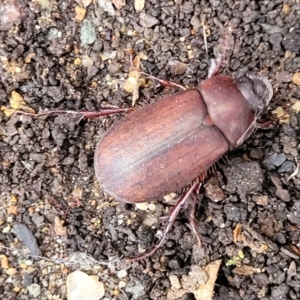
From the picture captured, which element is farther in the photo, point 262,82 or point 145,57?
point 145,57

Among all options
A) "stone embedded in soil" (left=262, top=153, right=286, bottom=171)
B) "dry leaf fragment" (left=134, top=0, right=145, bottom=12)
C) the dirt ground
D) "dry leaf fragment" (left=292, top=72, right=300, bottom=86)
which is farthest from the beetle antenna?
"stone embedded in soil" (left=262, top=153, right=286, bottom=171)

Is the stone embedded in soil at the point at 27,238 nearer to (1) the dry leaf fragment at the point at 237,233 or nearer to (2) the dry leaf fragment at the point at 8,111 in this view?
(2) the dry leaf fragment at the point at 8,111

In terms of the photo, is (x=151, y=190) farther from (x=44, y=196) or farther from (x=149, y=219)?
(x=44, y=196)

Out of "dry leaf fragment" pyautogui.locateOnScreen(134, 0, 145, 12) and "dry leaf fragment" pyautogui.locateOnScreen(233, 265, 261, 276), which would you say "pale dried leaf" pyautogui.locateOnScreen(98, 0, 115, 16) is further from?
"dry leaf fragment" pyautogui.locateOnScreen(233, 265, 261, 276)

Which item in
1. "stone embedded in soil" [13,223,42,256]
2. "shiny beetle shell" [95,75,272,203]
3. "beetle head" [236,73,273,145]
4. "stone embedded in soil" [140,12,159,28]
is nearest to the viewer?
"shiny beetle shell" [95,75,272,203]

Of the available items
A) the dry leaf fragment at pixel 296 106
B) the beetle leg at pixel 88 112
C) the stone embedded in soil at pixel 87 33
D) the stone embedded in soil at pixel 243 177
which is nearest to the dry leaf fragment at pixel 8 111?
the beetle leg at pixel 88 112

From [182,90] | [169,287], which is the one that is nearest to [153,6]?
[182,90]

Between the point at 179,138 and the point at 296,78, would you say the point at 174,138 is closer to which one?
the point at 179,138
